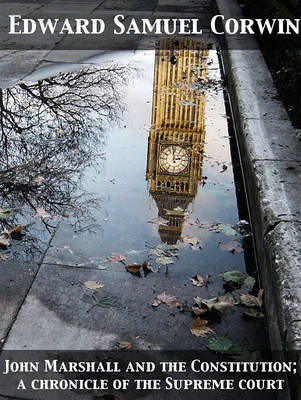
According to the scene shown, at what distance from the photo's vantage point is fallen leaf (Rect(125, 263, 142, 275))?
3.35 metres

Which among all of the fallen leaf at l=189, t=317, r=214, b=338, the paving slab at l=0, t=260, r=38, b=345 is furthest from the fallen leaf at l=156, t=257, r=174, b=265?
the paving slab at l=0, t=260, r=38, b=345

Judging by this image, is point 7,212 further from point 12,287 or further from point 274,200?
point 274,200

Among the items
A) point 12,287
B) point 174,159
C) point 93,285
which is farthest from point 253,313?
point 174,159

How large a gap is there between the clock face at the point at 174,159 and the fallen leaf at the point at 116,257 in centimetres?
Result: 148

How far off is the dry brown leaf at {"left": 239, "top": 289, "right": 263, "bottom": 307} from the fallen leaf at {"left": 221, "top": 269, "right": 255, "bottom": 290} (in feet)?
0.36

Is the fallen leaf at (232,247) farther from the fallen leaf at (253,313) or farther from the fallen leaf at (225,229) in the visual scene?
the fallen leaf at (253,313)

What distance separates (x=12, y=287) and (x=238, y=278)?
148 cm

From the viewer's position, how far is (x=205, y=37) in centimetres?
1071

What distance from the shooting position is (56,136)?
5535mm

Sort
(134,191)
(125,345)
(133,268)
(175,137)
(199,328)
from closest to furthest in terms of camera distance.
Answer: (125,345) < (199,328) < (133,268) < (134,191) < (175,137)

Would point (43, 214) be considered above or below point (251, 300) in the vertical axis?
above

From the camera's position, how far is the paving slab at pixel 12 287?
2900 mm

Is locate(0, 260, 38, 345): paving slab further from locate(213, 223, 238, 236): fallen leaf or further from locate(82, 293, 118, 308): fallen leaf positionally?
locate(213, 223, 238, 236): fallen leaf

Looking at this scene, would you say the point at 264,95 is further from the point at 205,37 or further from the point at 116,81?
the point at 205,37
